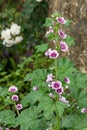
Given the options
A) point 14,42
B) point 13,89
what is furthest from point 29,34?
point 13,89

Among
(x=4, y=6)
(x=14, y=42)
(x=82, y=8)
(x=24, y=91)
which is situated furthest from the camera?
(x=4, y=6)

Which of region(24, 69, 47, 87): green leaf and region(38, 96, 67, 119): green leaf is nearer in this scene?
region(38, 96, 67, 119): green leaf

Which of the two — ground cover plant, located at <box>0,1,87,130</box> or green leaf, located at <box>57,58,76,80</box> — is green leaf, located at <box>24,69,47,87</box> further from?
green leaf, located at <box>57,58,76,80</box>

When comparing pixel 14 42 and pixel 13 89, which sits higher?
pixel 13 89

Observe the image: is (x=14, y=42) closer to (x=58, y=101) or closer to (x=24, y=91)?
(x=24, y=91)

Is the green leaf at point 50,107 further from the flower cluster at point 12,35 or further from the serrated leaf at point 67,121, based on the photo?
the flower cluster at point 12,35

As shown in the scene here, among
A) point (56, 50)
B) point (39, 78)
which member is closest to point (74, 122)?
point (39, 78)

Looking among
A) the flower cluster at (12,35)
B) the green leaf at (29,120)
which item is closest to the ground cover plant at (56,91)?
the green leaf at (29,120)

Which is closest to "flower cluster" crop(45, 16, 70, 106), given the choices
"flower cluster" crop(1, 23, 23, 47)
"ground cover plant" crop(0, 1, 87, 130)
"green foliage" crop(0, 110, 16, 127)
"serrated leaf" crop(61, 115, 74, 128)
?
"ground cover plant" crop(0, 1, 87, 130)
